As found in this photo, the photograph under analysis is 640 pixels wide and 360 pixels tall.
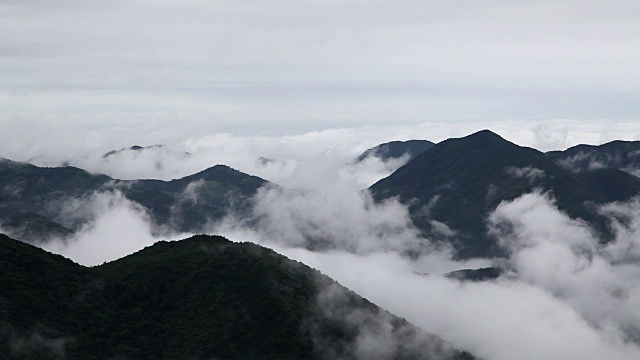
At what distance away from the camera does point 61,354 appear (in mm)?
196625

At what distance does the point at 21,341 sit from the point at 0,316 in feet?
38.8

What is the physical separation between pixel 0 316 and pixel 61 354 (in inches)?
853

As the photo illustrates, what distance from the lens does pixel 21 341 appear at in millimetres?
192500

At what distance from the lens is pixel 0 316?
197750 millimetres

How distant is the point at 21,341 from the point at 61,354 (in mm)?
11860
